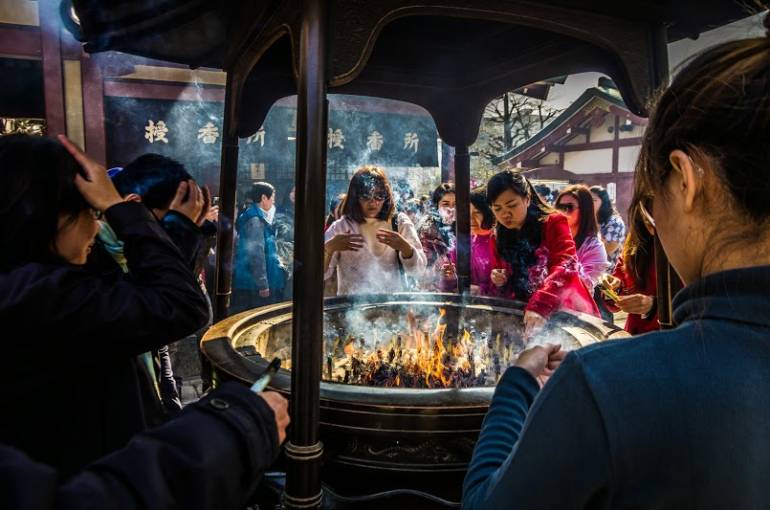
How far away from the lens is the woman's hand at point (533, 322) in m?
3.29

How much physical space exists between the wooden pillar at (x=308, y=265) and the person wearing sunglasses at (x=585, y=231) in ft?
11.8

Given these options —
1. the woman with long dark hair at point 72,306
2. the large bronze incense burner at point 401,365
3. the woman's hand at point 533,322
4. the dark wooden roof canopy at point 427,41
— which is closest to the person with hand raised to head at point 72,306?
the woman with long dark hair at point 72,306

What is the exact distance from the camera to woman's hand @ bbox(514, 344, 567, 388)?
1122mm

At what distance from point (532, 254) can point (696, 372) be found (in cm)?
354

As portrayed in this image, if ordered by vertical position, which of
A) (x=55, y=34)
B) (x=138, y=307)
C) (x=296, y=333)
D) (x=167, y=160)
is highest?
(x=55, y=34)

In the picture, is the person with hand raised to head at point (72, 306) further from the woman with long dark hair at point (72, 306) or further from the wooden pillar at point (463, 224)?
the wooden pillar at point (463, 224)

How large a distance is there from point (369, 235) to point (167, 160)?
226cm

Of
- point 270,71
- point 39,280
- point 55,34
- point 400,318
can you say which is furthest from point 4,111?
point 39,280

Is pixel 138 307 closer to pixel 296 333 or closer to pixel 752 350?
pixel 296 333

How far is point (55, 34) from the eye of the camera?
8.20m

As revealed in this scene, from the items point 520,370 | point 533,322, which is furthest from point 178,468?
point 533,322

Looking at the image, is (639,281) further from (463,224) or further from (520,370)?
(520,370)

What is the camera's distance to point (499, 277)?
179 inches

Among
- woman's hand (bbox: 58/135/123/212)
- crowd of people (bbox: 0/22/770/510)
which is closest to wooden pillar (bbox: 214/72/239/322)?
woman's hand (bbox: 58/135/123/212)
